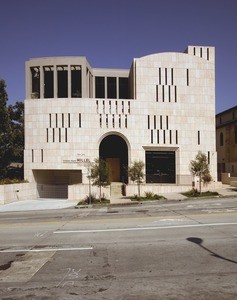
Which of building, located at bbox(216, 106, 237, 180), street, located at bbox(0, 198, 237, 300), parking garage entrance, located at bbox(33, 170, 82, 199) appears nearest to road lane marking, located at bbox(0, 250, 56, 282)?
street, located at bbox(0, 198, 237, 300)

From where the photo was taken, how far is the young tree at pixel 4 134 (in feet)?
117

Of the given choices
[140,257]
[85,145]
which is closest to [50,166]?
[85,145]

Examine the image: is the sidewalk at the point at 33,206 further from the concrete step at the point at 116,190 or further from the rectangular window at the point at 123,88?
the rectangular window at the point at 123,88

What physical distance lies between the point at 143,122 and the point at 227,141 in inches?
645

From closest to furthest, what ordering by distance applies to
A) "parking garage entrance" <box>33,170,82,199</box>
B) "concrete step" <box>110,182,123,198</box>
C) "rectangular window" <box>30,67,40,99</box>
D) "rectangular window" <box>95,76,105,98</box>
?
1. "concrete step" <box>110,182,123,198</box>
2. "parking garage entrance" <box>33,170,82,199</box>
3. "rectangular window" <box>30,67,40,99</box>
4. "rectangular window" <box>95,76,105,98</box>

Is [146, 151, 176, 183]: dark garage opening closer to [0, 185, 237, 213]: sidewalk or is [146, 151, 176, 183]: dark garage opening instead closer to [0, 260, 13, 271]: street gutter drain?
[0, 185, 237, 213]: sidewalk

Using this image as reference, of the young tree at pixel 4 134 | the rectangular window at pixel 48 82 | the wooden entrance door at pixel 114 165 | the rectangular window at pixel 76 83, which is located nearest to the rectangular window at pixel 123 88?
the rectangular window at pixel 76 83

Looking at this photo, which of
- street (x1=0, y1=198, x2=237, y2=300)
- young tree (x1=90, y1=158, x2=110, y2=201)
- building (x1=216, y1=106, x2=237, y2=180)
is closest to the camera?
street (x1=0, y1=198, x2=237, y2=300)

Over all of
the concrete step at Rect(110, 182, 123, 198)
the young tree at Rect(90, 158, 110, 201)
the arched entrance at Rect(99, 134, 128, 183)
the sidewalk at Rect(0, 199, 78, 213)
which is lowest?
the sidewalk at Rect(0, 199, 78, 213)

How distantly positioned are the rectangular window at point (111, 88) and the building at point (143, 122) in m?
7.55

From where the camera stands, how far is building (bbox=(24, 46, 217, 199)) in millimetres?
39438

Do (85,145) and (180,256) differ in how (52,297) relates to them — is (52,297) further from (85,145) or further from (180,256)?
(85,145)

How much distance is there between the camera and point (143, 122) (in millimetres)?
40156

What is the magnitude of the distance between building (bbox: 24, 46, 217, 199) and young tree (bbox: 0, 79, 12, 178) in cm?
275
